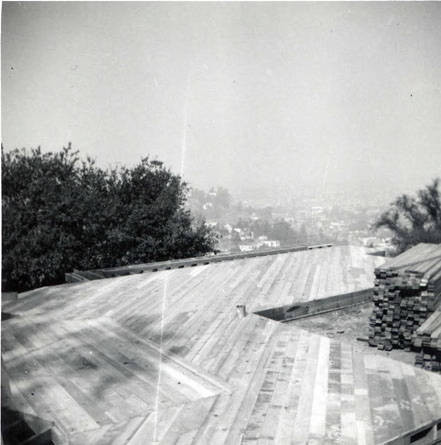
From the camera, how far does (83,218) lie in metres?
16.0

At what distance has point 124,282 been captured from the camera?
7895 mm

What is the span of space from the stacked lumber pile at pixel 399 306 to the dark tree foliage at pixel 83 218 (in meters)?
11.6

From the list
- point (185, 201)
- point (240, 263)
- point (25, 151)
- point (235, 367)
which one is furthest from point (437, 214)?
point (235, 367)

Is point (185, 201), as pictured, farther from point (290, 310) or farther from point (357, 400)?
point (357, 400)

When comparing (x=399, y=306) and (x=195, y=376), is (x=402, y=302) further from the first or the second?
(x=195, y=376)

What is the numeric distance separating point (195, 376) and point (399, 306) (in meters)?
2.73

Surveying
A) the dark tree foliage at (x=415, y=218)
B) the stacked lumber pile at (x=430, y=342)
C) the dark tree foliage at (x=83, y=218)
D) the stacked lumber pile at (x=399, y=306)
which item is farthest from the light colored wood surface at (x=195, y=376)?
the dark tree foliage at (x=415, y=218)

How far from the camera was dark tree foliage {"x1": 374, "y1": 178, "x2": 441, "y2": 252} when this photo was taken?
2520 cm

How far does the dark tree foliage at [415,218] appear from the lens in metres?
25.2

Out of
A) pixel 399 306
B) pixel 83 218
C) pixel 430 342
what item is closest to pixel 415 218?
pixel 83 218

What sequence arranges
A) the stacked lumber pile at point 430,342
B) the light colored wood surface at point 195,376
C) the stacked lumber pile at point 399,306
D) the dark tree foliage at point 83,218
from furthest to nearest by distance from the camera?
1. the dark tree foliage at point 83,218
2. the stacked lumber pile at point 399,306
3. the stacked lumber pile at point 430,342
4. the light colored wood surface at point 195,376

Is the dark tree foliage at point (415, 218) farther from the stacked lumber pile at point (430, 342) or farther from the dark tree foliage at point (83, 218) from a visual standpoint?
the stacked lumber pile at point (430, 342)

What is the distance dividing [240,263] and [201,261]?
0.90 metres

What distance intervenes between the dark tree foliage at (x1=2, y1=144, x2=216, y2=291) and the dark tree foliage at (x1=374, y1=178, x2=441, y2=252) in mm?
12742
